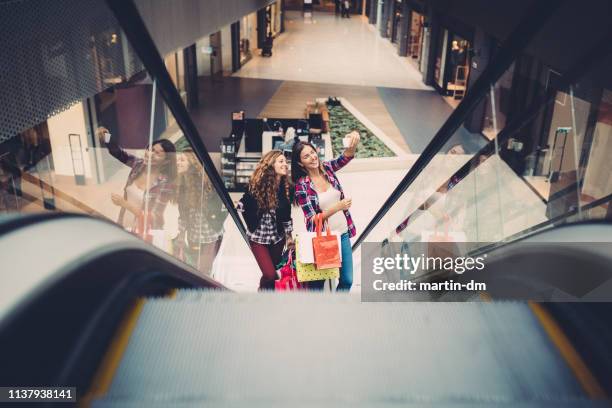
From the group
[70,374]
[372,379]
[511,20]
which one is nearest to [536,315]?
[372,379]

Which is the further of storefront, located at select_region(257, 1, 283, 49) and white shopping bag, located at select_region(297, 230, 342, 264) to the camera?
storefront, located at select_region(257, 1, 283, 49)

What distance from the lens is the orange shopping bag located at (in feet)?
12.5

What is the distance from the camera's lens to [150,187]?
12.2 feet

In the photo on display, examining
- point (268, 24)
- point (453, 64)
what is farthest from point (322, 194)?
point (268, 24)

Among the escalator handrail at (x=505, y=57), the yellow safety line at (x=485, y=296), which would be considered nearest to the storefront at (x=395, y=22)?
the escalator handrail at (x=505, y=57)

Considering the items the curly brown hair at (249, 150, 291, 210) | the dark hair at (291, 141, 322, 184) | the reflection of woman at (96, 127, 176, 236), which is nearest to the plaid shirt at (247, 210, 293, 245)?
the curly brown hair at (249, 150, 291, 210)

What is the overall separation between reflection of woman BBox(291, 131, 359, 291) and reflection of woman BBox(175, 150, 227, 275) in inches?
30.0

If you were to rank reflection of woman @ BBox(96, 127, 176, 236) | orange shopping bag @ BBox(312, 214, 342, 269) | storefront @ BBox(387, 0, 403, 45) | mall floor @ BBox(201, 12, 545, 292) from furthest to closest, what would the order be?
storefront @ BBox(387, 0, 403, 45) → mall floor @ BBox(201, 12, 545, 292) → orange shopping bag @ BBox(312, 214, 342, 269) → reflection of woman @ BBox(96, 127, 176, 236)

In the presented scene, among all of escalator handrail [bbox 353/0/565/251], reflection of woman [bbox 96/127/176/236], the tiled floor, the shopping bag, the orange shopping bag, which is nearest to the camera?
escalator handrail [bbox 353/0/565/251]

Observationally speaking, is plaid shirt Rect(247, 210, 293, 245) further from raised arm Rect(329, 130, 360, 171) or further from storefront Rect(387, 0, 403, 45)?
storefront Rect(387, 0, 403, 45)

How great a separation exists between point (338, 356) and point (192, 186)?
3782 millimetres

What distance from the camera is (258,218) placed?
429 centimetres

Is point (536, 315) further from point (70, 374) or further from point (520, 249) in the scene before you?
point (70, 374)

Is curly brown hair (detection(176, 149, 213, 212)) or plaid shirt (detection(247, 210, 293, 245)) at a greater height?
curly brown hair (detection(176, 149, 213, 212))
